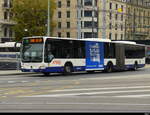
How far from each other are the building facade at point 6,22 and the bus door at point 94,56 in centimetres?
4833

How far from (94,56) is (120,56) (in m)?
4.33

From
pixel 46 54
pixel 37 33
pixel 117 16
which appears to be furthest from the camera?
pixel 117 16

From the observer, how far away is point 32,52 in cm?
2842

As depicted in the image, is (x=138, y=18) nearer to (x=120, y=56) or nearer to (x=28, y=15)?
(x=28, y=15)

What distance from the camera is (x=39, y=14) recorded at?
3201 inches

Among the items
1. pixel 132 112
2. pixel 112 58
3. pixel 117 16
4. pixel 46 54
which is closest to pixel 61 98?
pixel 132 112

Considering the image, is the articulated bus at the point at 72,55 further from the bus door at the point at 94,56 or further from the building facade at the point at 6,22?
the building facade at the point at 6,22

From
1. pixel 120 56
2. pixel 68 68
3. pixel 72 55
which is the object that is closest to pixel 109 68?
pixel 120 56

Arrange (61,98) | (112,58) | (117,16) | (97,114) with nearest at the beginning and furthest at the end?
(97,114), (61,98), (112,58), (117,16)

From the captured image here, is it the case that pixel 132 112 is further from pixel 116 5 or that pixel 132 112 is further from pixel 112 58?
pixel 116 5

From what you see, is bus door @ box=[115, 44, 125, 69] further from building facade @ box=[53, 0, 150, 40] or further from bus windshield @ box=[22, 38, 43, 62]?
building facade @ box=[53, 0, 150, 40]

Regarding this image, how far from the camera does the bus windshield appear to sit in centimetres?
2805

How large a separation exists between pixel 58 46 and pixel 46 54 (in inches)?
55.5

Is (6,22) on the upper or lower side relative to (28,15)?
lower
